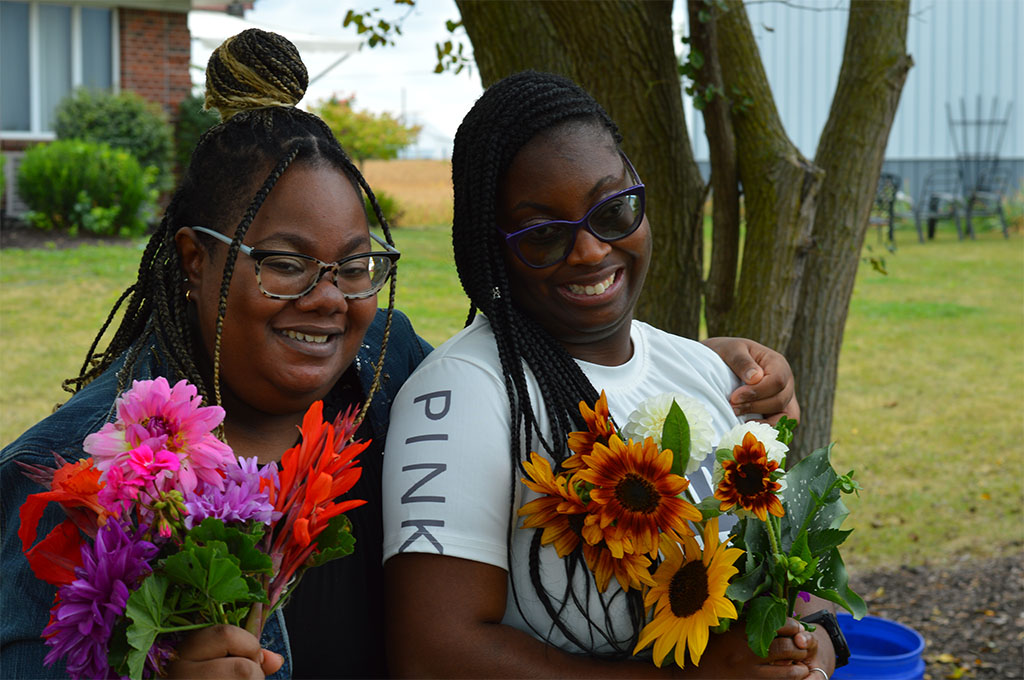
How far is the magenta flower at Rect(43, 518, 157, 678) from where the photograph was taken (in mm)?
1523

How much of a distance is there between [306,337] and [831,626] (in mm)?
1302

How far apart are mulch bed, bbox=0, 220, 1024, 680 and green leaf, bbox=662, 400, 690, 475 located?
10.8ft

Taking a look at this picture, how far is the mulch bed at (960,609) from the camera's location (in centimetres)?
481

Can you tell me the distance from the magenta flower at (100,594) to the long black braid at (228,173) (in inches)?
22.1

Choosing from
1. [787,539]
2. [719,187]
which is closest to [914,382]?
[719,187]

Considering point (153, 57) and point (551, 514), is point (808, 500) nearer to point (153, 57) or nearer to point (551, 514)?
point (551, 514)

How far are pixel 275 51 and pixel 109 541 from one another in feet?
3.93

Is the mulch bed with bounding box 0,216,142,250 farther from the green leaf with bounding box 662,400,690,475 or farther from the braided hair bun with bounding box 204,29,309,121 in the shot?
the green leaf with bounding box 662,400,690,475

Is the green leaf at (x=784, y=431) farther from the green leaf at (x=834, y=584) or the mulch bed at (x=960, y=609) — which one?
the mulch bed at (x=960, y=609)

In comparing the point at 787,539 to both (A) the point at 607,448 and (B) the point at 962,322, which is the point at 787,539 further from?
(B) the point at 962,322

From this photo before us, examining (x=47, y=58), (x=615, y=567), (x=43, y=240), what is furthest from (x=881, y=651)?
(x=47, y=58)

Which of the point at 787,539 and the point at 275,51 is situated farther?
the point at 275,51

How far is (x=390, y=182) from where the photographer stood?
18.6 meters

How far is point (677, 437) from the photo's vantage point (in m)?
2.03
